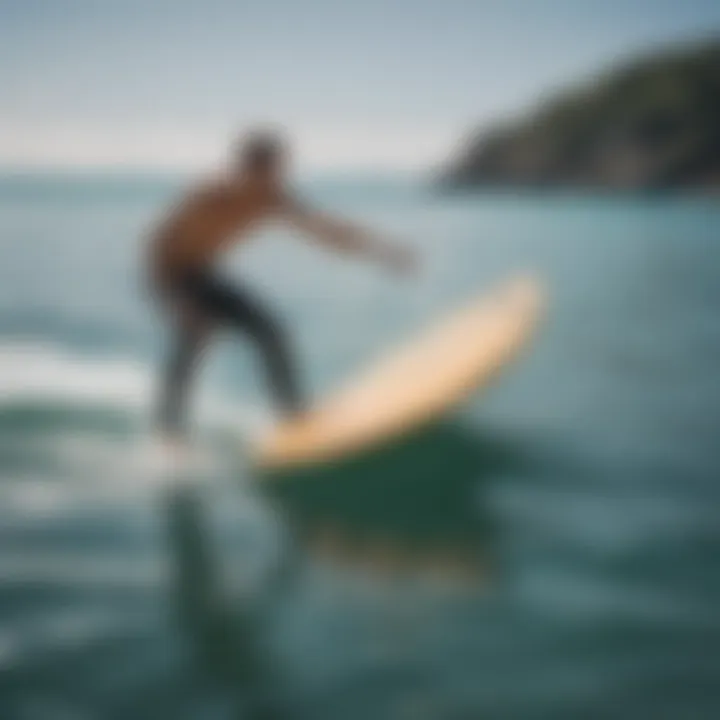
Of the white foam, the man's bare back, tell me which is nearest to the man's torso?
the man's bare back

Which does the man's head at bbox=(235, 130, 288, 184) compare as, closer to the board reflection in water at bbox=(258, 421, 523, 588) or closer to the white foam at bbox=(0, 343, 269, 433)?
the white foam at bbox=(0, 343, 269, 433)

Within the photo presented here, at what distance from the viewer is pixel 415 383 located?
162 centimetres

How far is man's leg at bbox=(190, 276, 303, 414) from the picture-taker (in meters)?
1.62

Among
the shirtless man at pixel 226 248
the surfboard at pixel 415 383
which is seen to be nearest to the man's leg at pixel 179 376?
the shirtless man at pixel 226 248

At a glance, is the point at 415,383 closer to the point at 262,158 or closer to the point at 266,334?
the point at 266,334

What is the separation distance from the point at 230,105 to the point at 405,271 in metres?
0.35

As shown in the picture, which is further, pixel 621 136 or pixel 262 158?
pixel 621 136

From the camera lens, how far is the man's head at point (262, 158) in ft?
5.30

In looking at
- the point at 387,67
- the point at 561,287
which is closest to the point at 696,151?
the point at 561,287

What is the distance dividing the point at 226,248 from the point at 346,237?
0.55 feet

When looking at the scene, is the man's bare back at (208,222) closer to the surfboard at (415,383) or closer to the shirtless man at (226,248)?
the shirtless man at (226,248)

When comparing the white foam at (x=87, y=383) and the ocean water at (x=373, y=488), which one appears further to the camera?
the white foam at (x=87, y=383)

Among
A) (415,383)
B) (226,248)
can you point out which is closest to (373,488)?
(415,383)

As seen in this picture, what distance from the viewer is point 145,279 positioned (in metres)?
1.62
